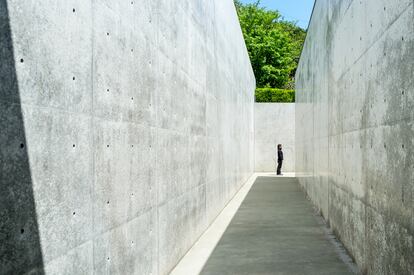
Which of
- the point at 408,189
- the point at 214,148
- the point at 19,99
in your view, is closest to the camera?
the point at 19,99

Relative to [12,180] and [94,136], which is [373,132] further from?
[12,180]

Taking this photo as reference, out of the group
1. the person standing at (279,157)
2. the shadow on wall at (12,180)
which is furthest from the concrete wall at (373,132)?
the person standing at (279,157)

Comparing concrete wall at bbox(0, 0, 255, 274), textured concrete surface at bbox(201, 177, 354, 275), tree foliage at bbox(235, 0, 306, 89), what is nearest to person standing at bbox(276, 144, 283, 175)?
textured concrete surface at bbox(201, 177, 354, 275)

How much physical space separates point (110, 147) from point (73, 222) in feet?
2.48

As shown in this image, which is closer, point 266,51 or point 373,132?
point 373,132

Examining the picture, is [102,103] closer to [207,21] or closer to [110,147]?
[110,147]

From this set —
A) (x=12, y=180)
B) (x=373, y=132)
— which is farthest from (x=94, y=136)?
(x=373, y=132)

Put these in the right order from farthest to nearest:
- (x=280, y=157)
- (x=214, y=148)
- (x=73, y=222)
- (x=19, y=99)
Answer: (x=280, y=157), (x=214, y=148), (x=73, y=222), (x=19, y=99)

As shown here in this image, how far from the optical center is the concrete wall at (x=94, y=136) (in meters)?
2.06

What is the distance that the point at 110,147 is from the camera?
3.21 m

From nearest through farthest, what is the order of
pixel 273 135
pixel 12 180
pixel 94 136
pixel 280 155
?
pixel 12 180 → pixel 94 136 → pixel 280 155 → pixel 273 135

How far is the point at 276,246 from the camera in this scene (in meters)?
6.59

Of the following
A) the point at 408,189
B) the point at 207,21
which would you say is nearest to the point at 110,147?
the point at 408,189

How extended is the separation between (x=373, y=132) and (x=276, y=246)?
2.69 meters
